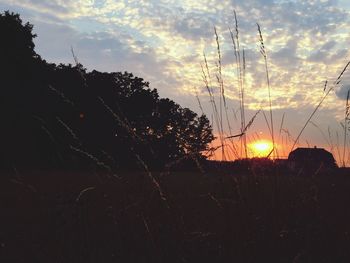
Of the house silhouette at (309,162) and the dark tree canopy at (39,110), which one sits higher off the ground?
the dark tree canopy at (39,110)

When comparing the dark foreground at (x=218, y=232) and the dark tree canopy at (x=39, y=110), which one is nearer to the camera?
the dark foreground at (x=218, y=232)

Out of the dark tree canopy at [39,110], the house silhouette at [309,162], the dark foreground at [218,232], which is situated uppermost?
the dark tree canopy at [39,110]

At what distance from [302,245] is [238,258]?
61 cm

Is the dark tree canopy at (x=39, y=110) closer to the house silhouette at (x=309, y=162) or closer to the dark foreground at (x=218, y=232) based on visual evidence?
the house silhouette at (x=309, y=162)

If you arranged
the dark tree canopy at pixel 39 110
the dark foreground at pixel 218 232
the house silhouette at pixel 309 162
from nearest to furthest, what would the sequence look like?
the dark foreground at pixel 218 232 → the house silhouette at pixel 309 162 → the dark tree canopy at pixel 39 110

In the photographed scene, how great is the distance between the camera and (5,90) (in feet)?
101

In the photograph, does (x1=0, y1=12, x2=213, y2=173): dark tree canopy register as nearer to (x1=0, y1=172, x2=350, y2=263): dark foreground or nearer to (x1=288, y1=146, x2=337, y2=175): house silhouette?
→ (x1=288, y1=146, x2=337, y2=175): house silhouette

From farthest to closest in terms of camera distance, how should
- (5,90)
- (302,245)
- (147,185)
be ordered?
(5,90) < (147,185) < (302,245)

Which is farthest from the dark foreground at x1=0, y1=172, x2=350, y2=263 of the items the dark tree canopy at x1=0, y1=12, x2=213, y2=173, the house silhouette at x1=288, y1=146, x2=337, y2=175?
the dark tree canopy at x1=0, y1=12, x2=213, y2=173

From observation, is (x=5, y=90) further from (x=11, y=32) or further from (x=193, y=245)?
(x=193, y=245)

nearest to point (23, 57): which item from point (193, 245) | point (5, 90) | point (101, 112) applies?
point (5, 90)

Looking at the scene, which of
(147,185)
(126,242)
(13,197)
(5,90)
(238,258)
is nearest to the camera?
(238,258)

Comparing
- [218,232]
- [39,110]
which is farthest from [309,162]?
[39,110]

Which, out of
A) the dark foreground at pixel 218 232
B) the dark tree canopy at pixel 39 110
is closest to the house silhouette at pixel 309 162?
the dark foreground at pixel 218 232
